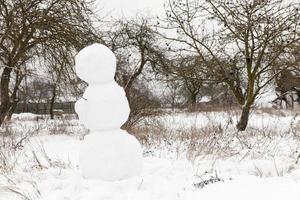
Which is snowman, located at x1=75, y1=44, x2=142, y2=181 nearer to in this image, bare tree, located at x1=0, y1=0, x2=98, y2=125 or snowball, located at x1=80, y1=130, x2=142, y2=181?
snowball, located at x1=80, y1=130, x2=142, y2=181

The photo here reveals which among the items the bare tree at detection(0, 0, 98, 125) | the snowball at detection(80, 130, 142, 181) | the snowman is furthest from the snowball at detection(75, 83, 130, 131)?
the bare tree at detection(0, 0, 98, 125)

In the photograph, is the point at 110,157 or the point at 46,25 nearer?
the point at 110,157

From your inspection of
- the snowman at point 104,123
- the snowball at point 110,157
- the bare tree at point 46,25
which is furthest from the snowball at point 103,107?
the bare tree at point 46,25

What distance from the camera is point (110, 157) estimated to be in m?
3.77

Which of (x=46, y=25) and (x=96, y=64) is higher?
(x=46, y=25)

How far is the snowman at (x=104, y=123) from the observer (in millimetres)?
3781

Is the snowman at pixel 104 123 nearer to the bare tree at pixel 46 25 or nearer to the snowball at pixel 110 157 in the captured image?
the snowball at pixel 110 157

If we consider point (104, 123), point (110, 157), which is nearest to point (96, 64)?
point (104, 123)

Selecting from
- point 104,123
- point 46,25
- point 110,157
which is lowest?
point 110,157

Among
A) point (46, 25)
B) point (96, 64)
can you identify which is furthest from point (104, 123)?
point (46, 25)

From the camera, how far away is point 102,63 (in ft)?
12.7

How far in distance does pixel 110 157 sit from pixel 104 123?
13.4 inches

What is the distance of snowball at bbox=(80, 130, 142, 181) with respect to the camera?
3.77m

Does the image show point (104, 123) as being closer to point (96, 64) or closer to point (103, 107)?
point (103, 107)
